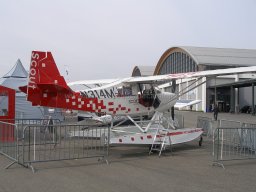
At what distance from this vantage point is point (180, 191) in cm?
634

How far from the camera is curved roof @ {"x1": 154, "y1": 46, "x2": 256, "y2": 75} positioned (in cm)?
6291

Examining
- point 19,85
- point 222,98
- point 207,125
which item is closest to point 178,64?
point 222,98

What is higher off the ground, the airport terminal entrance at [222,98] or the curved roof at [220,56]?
the curved roof at [220,56]

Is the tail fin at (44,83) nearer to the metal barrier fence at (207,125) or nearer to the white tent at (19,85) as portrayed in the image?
the metal barrier fence at (207,125)

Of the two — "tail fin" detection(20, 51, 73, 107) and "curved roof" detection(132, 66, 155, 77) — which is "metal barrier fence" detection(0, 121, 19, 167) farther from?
"curved roof" detection(132, 66, 155, 77)

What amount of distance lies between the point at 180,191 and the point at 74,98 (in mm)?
5922

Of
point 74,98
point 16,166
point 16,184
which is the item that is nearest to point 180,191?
point 16,184

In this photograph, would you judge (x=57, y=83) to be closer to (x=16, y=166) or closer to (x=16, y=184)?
(x=16, y=166)

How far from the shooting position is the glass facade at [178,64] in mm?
67488

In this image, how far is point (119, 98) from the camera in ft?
39.9

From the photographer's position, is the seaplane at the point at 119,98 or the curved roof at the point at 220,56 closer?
the seaplane at the point at 119,98

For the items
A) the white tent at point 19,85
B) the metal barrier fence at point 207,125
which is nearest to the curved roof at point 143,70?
the white tent at point 19,85

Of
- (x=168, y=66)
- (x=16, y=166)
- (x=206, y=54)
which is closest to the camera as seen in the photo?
(x=16, y=166)

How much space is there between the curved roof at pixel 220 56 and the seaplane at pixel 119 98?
50933 mm
